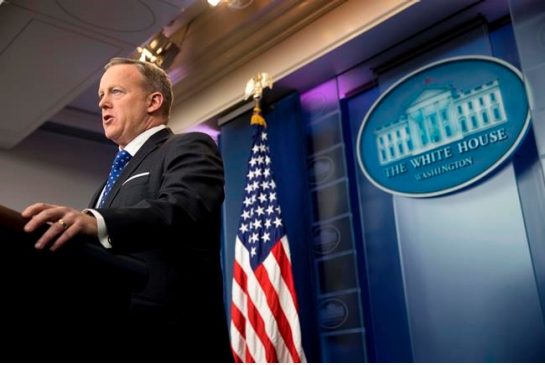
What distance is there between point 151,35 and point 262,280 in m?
1.78

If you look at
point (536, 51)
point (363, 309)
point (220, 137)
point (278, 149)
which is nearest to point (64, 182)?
point (220, 137)

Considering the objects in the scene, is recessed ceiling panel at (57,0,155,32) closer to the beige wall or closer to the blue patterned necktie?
the beige wall

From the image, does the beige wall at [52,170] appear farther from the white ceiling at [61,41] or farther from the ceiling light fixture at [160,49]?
the ceiling light fixture at [160,49]

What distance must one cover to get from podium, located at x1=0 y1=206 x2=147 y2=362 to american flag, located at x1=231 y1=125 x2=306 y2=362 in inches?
108

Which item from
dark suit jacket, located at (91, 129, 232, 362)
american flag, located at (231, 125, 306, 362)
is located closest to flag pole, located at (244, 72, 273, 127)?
american flag, located at (231, 125, 306, 362)

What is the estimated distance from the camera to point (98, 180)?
596 centimetres

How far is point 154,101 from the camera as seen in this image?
170cm

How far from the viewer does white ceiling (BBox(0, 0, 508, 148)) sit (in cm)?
379

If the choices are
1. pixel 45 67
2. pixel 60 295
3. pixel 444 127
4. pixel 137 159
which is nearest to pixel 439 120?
pixel 444 127

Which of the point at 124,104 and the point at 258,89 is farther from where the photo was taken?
the point at 258,89

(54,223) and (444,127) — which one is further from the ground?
(444,127)

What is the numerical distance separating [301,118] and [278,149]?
0.29m

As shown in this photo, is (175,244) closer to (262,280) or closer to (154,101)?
(154,101)

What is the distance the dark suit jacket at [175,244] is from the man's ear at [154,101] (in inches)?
9.6
